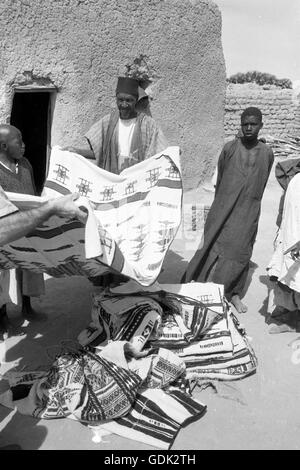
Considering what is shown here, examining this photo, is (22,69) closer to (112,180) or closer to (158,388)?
(112,180)

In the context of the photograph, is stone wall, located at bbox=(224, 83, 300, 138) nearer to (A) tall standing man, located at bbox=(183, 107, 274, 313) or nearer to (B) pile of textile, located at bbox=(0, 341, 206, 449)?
(A) tall standing man, located at bbox=(183, 107, 274, 313)

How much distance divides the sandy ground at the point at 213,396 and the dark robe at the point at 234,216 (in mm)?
353

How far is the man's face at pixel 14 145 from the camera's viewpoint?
374 centimetres

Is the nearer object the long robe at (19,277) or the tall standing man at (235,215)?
the long robe at (19,277)

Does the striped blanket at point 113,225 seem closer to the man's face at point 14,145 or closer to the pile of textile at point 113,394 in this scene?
the man's face at point 14,145

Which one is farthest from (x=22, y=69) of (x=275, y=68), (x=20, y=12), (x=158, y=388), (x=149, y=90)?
(x=275, y=68)

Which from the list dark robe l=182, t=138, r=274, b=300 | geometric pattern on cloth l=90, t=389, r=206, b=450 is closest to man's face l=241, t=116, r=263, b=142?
dark robe l=182, t=138, r=274, b=300

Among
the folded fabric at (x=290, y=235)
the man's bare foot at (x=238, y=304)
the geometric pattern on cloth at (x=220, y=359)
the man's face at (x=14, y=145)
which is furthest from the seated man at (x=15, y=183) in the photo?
the folded fabric at (x=290, y=235)

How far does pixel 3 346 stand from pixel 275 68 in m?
65.6

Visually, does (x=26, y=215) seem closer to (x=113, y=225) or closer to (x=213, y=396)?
(x=113, y=225)

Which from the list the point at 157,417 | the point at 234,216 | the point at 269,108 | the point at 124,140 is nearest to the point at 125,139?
the point at 124,140

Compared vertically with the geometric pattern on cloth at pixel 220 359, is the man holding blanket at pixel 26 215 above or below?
above

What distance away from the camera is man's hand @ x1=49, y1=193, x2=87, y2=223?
250 centimetres
